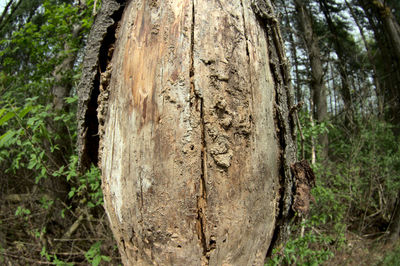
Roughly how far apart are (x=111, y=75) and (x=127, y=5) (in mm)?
340

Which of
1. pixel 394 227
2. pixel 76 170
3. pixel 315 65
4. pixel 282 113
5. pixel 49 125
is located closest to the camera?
pixel 282 113

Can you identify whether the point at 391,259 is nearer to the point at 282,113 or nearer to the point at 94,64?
the point at 282,113

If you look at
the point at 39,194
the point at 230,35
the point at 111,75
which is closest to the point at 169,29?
the point at 230,35

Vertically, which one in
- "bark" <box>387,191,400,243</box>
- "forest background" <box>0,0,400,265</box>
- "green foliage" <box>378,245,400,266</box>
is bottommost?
"green foliage" <box>378,245,400,266</box>

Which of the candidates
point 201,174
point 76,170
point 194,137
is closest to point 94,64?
point 194,137

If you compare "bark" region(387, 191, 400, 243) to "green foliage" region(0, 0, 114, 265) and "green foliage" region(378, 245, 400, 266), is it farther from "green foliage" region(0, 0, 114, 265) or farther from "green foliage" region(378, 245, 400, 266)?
"green foliage" region(0, 0, 114, 265)

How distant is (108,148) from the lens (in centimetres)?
120

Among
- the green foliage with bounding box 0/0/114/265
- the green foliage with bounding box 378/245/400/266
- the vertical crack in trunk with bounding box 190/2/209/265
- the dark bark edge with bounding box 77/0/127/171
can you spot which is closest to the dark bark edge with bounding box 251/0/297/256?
the vertical crack in trunk with bounding box 190/2/209/265

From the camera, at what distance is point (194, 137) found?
100 centimetres

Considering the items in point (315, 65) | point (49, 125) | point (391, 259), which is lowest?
point (391, 259)

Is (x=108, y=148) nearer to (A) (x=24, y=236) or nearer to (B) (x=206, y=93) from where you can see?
(B) (x=206, y=93)

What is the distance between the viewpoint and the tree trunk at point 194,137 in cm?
101

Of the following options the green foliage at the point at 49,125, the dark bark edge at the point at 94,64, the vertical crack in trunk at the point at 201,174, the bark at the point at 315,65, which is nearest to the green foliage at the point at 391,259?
the bark at the point at 315,65

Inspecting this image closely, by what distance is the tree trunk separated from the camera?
101 cm
